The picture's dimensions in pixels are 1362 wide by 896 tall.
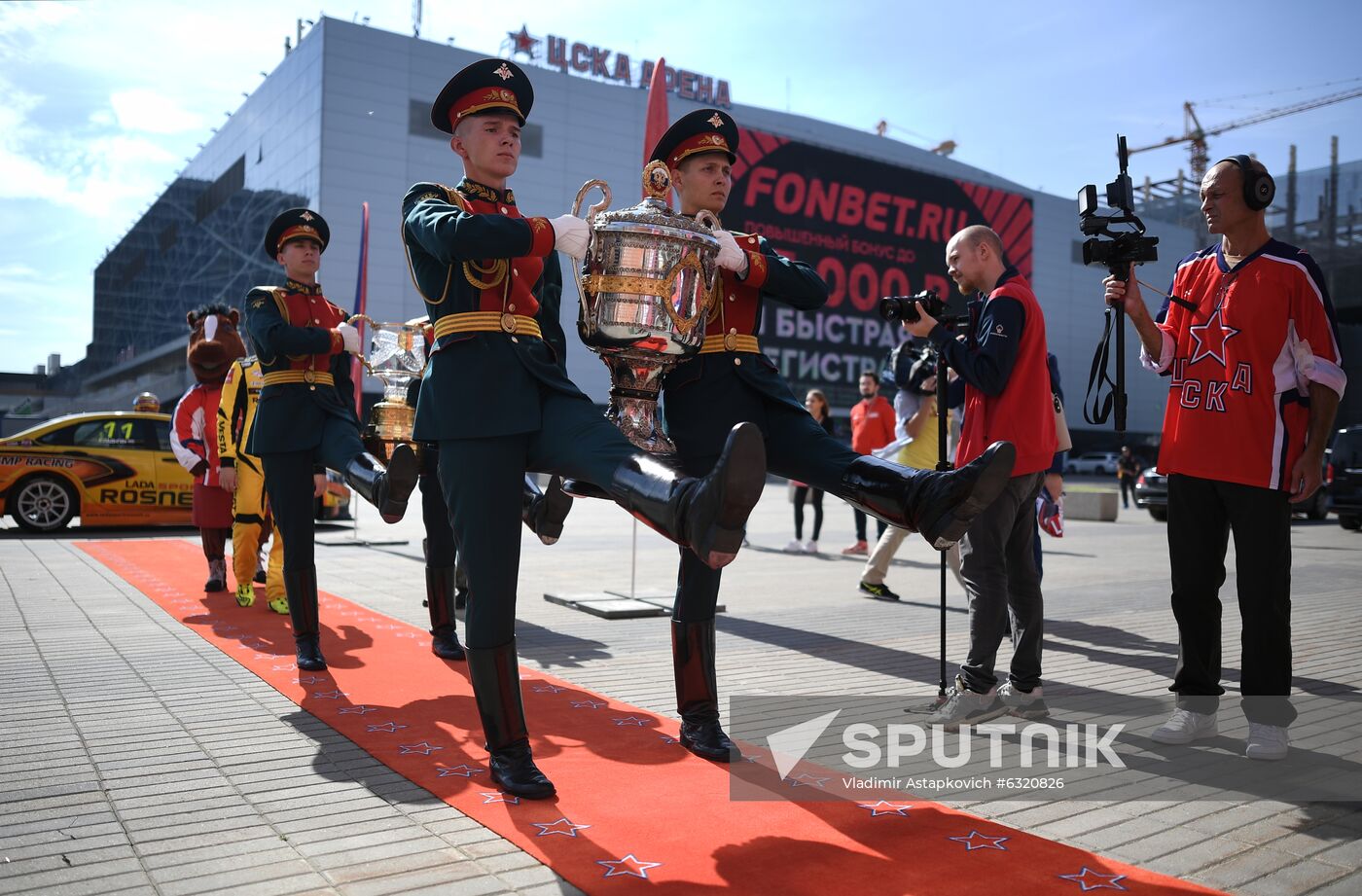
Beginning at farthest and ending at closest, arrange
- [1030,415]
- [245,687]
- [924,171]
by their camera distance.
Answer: [924,171], [245,687], [1030,415]

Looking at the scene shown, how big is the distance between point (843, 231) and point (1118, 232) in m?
50.5

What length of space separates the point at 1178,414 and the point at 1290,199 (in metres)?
57.4

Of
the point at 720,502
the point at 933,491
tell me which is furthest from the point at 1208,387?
the point at 720,502

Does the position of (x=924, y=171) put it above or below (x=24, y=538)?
above

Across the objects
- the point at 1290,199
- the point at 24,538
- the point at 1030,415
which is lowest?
the point at 24,538

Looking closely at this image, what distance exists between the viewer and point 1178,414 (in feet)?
13.5

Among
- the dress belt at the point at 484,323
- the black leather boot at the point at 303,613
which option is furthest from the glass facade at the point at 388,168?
the dress belt at the point at 484,323

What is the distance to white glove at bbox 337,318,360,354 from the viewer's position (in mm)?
5399

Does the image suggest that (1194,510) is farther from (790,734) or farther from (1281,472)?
(790,734)

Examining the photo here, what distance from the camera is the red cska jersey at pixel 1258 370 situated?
12.6 feet

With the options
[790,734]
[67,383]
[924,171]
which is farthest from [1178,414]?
[67,383]

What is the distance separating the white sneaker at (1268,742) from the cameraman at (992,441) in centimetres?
85

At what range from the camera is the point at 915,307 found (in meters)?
4.01

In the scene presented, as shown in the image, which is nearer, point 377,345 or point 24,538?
point 377,345
